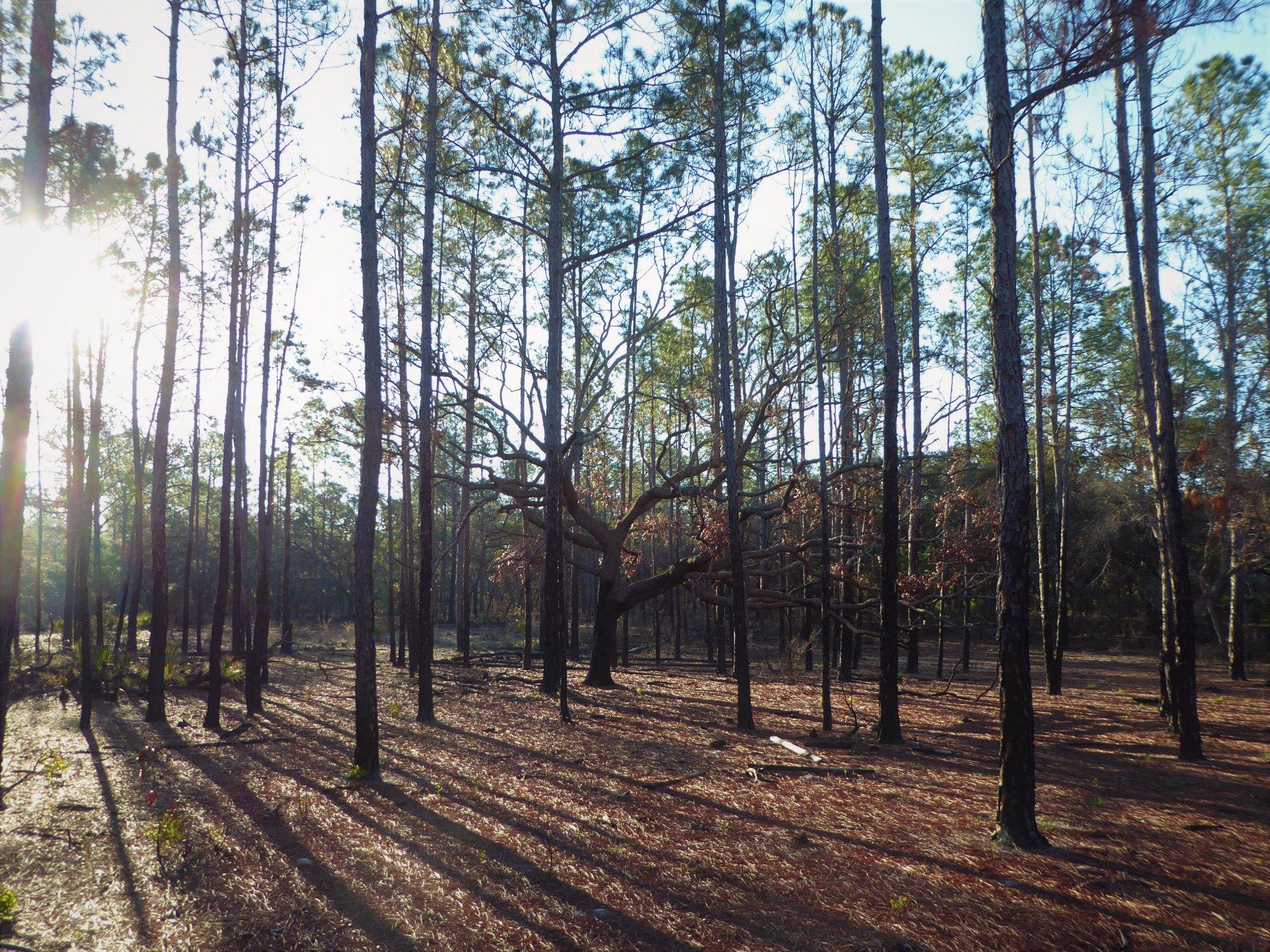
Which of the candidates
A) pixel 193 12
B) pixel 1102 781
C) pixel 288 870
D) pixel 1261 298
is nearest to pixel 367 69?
pixel 193 12

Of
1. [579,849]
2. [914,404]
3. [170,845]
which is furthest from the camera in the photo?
[914,404]

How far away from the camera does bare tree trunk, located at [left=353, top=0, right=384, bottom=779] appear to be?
26.9 ft

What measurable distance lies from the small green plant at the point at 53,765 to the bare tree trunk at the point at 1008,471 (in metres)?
10.0

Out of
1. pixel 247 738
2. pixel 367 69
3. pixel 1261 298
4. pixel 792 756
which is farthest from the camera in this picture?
pixel 1261 298

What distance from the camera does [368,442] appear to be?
8477 mm

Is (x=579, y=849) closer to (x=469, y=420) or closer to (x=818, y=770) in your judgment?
(x=818, y=770)

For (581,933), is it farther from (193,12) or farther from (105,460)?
(105,460)

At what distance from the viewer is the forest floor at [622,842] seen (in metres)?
Result: 4.43

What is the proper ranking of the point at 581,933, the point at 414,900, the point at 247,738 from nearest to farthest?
the point at 581,933 → the point at 414,900 → the point at 247,738

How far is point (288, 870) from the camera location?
544cm

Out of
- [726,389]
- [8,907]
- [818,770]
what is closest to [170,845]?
[8,907]

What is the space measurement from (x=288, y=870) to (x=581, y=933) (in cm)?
246

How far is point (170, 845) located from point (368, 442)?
4247 millimetres

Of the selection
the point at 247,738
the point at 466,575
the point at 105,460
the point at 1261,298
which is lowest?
the point at 247,738
